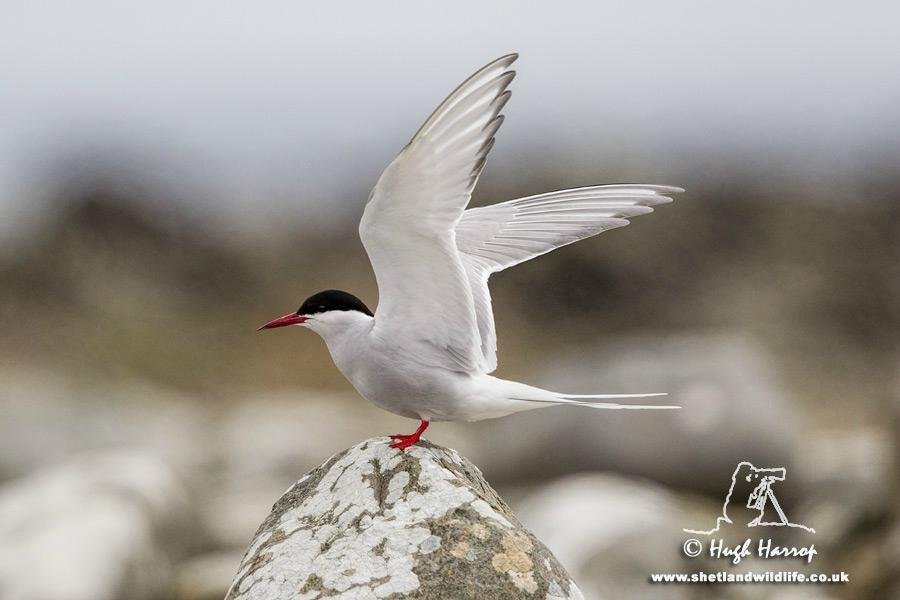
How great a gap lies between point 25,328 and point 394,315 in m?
16.1

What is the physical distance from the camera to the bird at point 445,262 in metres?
4.68

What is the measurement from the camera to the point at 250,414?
55.2ft

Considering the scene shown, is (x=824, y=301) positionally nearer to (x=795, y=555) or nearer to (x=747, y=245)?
(x=747, y=245)

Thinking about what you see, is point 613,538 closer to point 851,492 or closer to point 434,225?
point 851,492

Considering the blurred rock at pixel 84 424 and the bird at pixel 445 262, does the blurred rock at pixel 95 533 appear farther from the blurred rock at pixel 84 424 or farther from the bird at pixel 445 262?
the bird at pixel 445 262

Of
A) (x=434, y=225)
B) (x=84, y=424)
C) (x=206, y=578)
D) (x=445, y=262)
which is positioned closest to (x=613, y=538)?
(x=206, y=578)

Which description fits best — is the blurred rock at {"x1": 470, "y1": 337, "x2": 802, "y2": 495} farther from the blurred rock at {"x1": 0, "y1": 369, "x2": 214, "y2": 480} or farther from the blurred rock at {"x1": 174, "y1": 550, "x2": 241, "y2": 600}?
the blurred rock at {"x1": 0, "y1": 369, "x2": 214, "y2": 480}

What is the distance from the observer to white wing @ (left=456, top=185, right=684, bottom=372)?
229 inches

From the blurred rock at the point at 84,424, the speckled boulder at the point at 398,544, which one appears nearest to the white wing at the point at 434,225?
the speckled boulder at the point at 398,544

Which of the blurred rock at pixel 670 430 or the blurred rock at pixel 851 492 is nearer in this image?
the blurred rock at pixel 851 492

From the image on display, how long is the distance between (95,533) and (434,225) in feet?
19.1

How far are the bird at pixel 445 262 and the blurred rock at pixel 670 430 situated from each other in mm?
6831

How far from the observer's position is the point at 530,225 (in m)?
6.13

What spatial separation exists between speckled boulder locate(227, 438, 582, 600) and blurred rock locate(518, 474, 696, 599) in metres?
4.15
